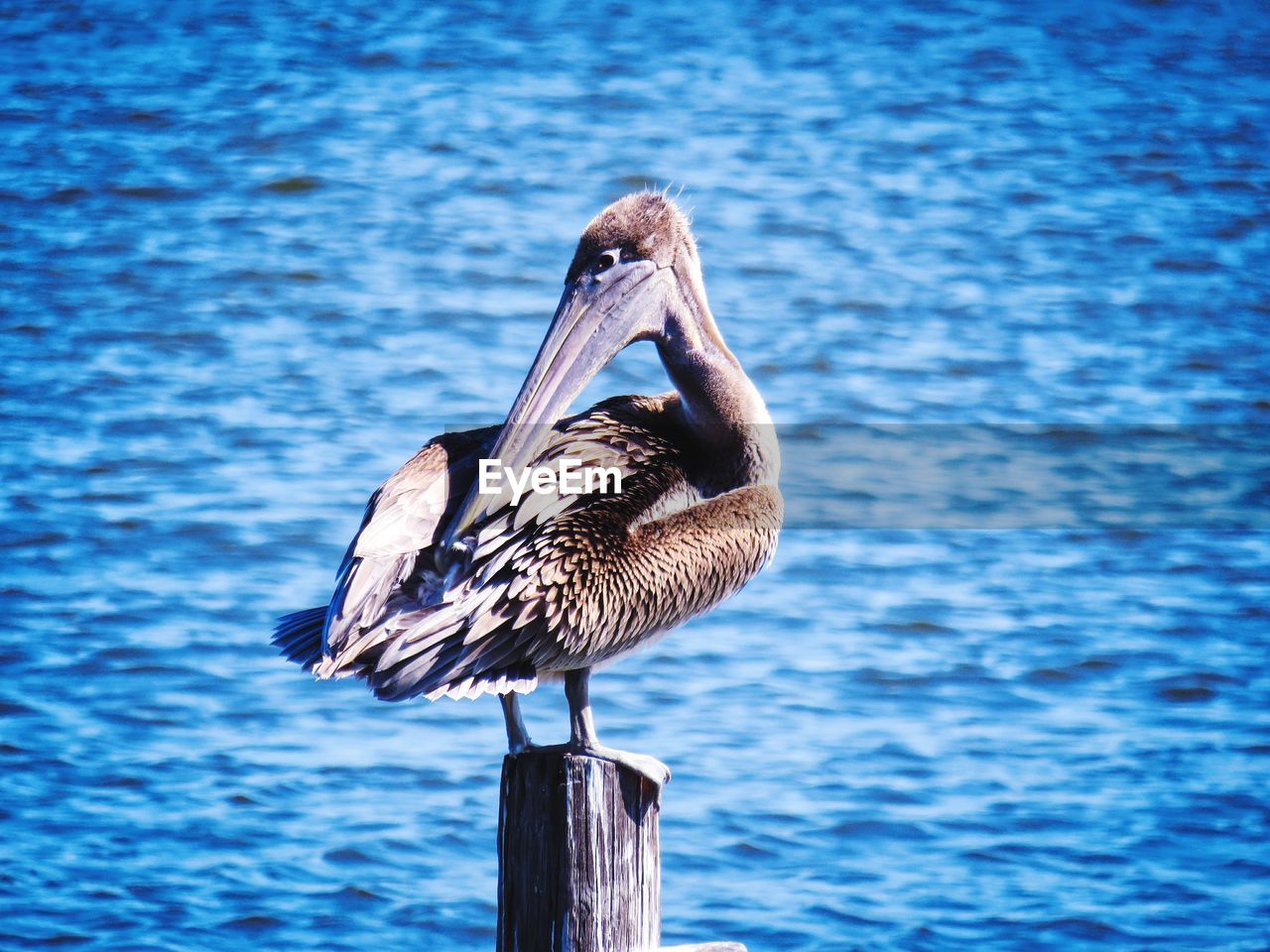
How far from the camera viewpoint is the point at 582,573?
11.9 feet

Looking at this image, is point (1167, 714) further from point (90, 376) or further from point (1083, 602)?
point (90, 376)

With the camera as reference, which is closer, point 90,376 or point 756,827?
point 756,827

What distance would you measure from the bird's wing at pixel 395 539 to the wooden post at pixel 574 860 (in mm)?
463

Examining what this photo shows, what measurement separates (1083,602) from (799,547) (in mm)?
1630

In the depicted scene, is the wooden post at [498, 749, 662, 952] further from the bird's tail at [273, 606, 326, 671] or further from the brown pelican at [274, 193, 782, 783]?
the bird's tail at [273, 606, 326, 671]

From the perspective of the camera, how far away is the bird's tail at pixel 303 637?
365 cm

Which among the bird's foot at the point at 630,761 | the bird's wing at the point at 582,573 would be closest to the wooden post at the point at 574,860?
the bird's foot at the point at 630,761

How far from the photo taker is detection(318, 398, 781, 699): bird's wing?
3.41 metres

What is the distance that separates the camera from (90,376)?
11234 millimetres

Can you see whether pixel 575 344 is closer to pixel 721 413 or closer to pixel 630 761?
pixel 721 413

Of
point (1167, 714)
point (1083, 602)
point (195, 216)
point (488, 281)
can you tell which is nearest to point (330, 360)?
point (488, 281)

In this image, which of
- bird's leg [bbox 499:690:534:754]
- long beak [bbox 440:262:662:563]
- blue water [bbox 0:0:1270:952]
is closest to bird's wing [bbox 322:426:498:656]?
long beak [bbox 440:262:662:563]

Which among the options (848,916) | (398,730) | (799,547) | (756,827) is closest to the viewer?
(848,916)

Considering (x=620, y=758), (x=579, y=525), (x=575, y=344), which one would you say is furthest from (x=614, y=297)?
(x=620, y=758)
